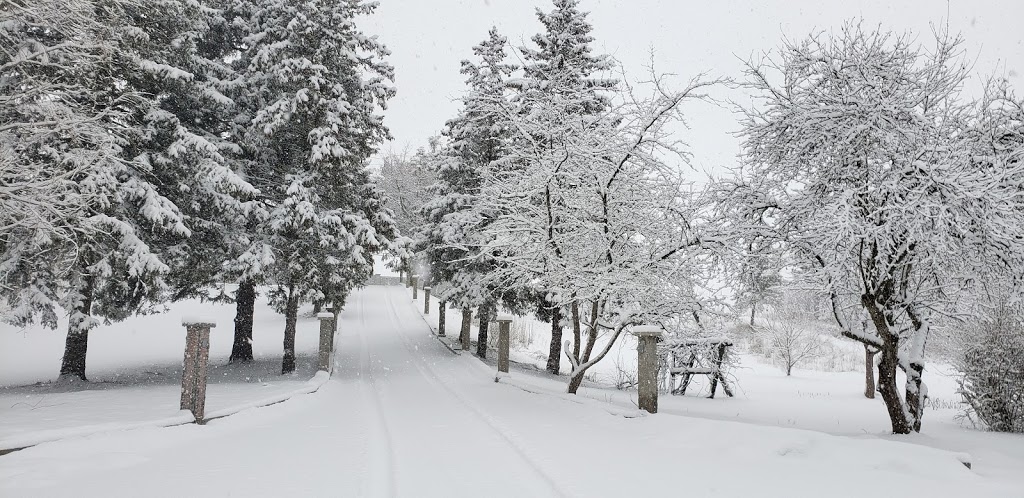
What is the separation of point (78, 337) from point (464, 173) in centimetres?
1286

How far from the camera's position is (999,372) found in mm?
10188

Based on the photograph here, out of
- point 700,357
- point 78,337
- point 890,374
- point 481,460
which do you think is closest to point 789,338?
point 700,357

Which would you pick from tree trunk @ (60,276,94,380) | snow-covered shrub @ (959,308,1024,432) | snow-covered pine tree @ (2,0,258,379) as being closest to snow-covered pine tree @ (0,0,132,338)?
snow-covered pine tree @ (2,0,258,379)

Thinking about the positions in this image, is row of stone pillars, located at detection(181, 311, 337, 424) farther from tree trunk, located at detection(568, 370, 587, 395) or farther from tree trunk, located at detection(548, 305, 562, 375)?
tree trunk, located at detection(548, 305, 562, 375)

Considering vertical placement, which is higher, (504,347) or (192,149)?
(192,149)

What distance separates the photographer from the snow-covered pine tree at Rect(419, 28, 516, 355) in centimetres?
1967

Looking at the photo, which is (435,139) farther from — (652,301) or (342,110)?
(652,301)

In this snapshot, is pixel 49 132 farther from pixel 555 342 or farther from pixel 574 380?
pixel 555 342

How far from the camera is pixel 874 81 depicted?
7.82 m

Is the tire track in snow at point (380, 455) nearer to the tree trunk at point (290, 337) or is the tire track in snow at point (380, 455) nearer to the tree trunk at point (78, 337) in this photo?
the tree trunk at point (290, 337)

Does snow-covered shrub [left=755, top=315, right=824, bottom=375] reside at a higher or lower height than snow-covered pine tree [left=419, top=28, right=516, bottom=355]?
lower

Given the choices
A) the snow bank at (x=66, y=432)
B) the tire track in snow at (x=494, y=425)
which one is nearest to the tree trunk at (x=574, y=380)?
the tire track in snow at (x=494, y=425)

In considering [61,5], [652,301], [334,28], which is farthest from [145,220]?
[652,301]

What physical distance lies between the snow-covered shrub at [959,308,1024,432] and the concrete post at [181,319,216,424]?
13563 mm
